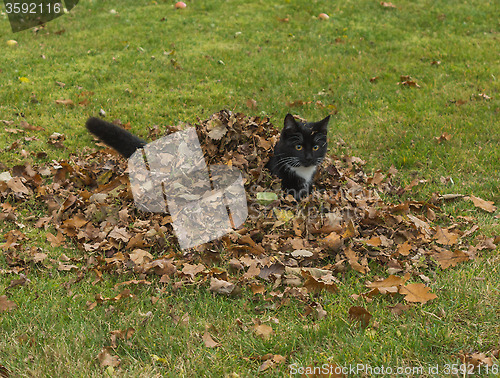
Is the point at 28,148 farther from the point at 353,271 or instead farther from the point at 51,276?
the point at 353,271

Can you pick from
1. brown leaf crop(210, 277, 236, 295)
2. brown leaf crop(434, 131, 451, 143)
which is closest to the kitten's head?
brown leaf crop(210, 277, 236, 295)

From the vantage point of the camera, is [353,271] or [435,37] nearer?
[353,271]

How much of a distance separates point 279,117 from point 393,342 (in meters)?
5.40

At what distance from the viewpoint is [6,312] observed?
3.51 metres

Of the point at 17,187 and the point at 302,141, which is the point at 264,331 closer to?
the point at 302,141

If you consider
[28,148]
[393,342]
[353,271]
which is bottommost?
[28,148]

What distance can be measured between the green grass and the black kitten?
149cm

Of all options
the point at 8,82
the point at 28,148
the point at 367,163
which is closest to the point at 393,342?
the point at 367,163

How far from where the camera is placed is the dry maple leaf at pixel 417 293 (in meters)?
3.44

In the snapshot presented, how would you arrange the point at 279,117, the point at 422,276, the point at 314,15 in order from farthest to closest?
the point at 314,15, the point at 279,117, the point at 422,276

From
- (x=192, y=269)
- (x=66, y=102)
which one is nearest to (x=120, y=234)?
(x=192, y=269)

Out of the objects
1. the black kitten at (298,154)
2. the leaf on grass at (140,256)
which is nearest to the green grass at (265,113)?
the leaf on grass at (140,256)

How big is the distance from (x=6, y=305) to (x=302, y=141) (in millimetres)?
3371

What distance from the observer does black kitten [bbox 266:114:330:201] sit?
16.1 feet
